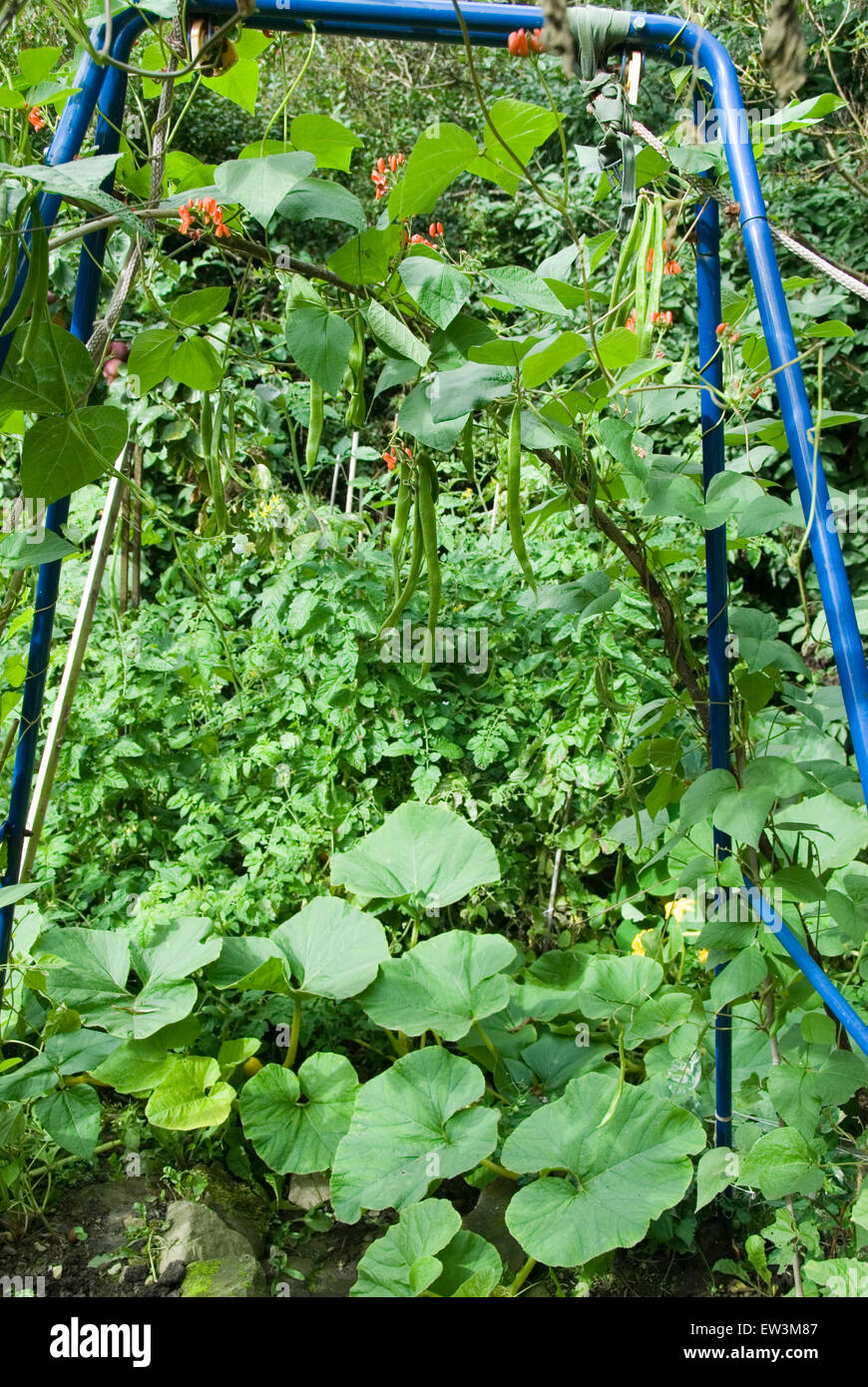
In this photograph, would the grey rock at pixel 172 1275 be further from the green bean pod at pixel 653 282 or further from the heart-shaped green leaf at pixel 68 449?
the green bean pod at pixel 653 282

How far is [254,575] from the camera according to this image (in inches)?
107

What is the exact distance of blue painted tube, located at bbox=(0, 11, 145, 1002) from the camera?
113 centimetres

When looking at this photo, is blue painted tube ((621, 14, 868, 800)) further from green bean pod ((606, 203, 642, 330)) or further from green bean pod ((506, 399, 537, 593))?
green bean pod ((506, 399, 537, 593))

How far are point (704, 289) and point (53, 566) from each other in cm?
90

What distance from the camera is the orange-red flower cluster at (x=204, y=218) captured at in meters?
1.00

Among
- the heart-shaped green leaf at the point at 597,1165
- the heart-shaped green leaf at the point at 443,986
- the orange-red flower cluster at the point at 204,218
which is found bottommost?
the heart-shaped green leaf at the point at 597,1165

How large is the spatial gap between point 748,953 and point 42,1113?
3.27 feet

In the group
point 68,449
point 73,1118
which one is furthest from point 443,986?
point 68,449

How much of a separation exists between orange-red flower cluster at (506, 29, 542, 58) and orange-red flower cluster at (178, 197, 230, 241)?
0.34 m

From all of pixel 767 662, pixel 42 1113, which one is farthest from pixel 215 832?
pixel 767 662

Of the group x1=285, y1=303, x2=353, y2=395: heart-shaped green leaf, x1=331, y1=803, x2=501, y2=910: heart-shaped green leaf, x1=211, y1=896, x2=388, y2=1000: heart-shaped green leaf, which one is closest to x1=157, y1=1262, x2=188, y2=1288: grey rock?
x1=211, y1=896, x2=388, y2=1000: heart-shaped green leaf

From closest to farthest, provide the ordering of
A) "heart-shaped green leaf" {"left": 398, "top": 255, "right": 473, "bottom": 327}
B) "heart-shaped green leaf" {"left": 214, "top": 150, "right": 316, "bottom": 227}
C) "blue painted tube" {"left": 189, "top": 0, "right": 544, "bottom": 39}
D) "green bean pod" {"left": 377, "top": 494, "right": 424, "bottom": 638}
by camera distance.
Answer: "heart-shaped green leaf" {"left": 214, "top": 150, "right": 316, "bottom": 227}
"heart-shaped green leaf" {"left": 398, "top": 255, "right": 473, "bottom": 327}
"blue painted tube" {"left": 189, "top": 0, "right": 544, "bottom": 39}
"green bean pod" {"left": 377, "top": 494, "right": 424, "bottom": 638}

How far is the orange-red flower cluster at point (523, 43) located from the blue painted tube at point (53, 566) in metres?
0.42

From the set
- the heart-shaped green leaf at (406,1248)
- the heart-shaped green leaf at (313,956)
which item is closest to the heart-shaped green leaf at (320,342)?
the heart-shaped green leaf at (313,956)
